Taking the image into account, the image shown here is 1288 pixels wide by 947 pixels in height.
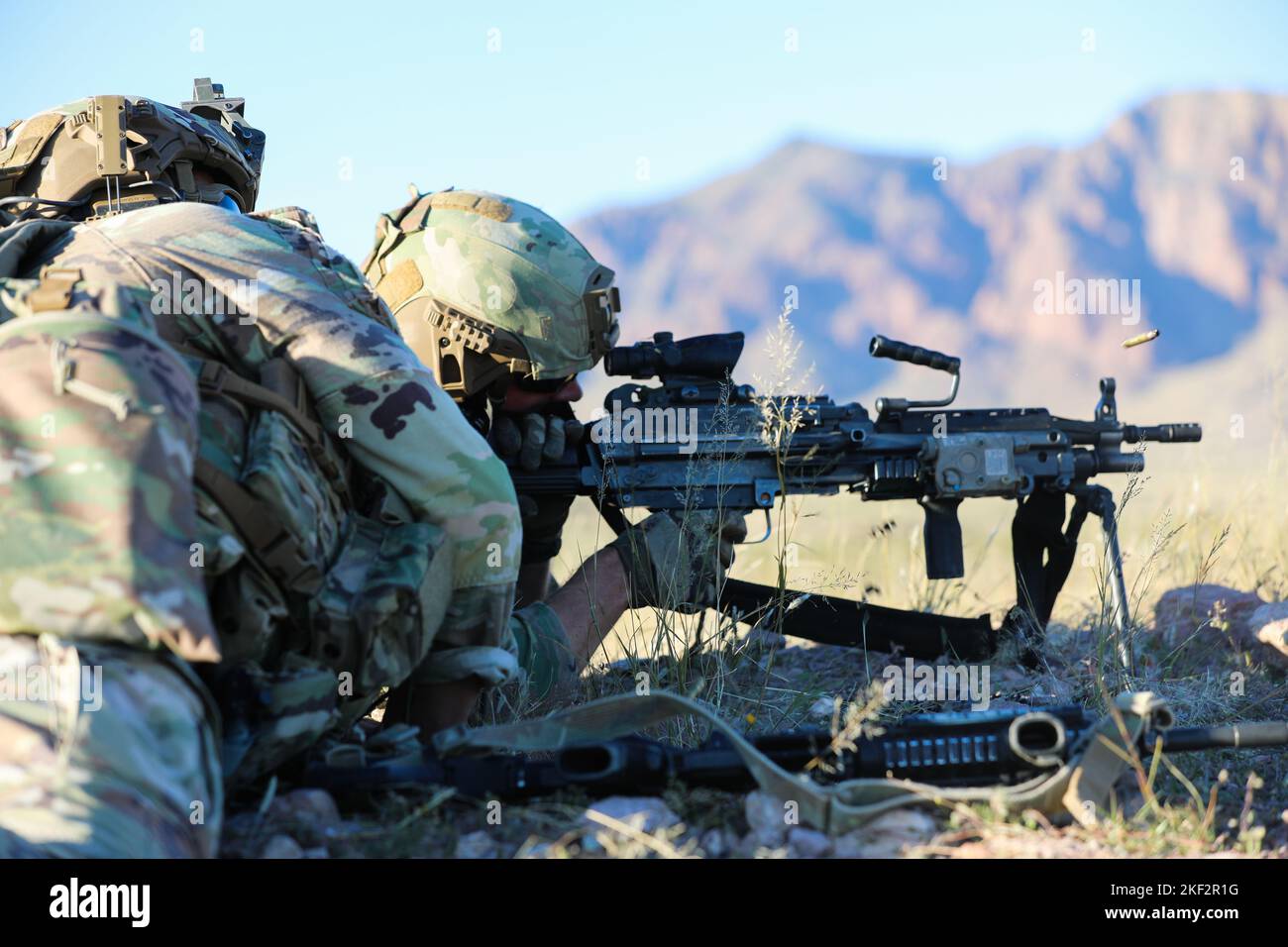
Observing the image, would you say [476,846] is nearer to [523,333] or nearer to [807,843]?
[807,843]

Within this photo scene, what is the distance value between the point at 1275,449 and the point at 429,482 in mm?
5795

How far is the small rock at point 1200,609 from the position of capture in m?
4.97

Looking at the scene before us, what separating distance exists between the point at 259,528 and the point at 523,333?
74.7 inches

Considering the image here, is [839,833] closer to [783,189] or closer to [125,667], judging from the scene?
[125,667]

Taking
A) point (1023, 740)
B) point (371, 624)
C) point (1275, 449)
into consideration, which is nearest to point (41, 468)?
point (371, 624)

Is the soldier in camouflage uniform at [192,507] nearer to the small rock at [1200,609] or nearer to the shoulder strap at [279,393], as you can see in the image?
the shoulder strap at [279,393]

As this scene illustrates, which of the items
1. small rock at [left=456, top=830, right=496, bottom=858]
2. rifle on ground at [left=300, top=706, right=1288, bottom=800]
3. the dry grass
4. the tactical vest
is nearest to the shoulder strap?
the tactical vest

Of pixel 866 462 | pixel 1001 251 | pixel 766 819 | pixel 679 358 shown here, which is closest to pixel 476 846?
pixel 766 819

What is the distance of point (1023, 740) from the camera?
2.73m

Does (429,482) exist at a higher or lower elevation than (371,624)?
higher

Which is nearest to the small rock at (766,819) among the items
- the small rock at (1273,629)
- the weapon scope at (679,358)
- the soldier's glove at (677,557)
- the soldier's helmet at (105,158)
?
the soldier's glove at (677,557)

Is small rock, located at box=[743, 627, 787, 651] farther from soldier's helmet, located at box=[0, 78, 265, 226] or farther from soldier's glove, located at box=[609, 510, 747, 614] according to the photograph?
soldier's helmet, located at box=[0, 78, 265, 226]

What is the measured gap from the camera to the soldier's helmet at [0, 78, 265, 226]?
3561mm

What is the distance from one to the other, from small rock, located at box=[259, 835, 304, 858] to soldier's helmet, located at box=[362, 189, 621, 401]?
219 cm
